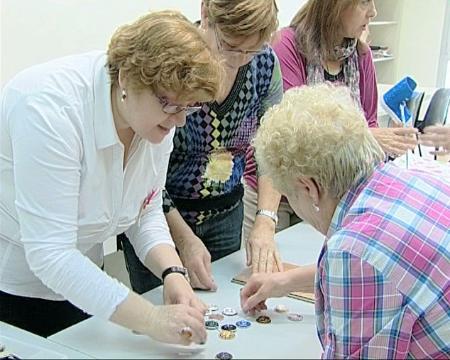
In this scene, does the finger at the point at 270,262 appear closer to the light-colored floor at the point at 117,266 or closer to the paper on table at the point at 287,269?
the paper on table at the point at 287,269

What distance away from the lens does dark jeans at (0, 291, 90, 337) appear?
117 cm

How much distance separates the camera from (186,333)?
3.17 ft

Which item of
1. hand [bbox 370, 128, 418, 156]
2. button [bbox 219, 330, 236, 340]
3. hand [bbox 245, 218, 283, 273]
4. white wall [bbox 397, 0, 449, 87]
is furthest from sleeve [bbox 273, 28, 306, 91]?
white wall [bbox 397, 0, 449, 87]

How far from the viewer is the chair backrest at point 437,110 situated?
2.49 m

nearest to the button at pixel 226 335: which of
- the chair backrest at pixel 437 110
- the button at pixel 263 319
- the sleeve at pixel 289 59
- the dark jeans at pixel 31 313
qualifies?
the button at pixel 263 319

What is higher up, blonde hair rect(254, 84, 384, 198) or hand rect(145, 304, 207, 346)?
blonde hair rect(254, 84, 384, 198)

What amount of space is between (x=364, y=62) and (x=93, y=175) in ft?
3.71

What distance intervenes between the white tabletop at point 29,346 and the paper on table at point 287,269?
0.46m

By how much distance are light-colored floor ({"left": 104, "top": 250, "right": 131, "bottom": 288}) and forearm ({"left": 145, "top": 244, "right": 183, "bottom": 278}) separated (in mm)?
53

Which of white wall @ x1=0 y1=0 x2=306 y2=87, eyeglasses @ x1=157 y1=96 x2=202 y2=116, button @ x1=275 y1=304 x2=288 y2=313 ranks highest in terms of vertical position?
eyeglasses @ x1=157 y1=96 x2=202 y2=116

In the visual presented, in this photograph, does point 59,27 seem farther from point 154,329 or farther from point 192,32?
point 154,329

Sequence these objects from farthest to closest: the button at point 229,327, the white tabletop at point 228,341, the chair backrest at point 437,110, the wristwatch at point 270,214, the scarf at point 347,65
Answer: the chair backrest at point 437,110 < the scarf at point 347,65 < the wristwatch at point 270,214 < the button at point 229,327 < the white tabletop at point 228,341

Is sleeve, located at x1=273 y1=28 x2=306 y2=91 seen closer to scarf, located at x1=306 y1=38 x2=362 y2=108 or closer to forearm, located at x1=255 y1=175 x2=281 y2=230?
scarf, located at x1=306 y1=38 x2=362 y2=108

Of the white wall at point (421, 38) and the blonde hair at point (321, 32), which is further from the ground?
the blonde hair at point (321, 32)
